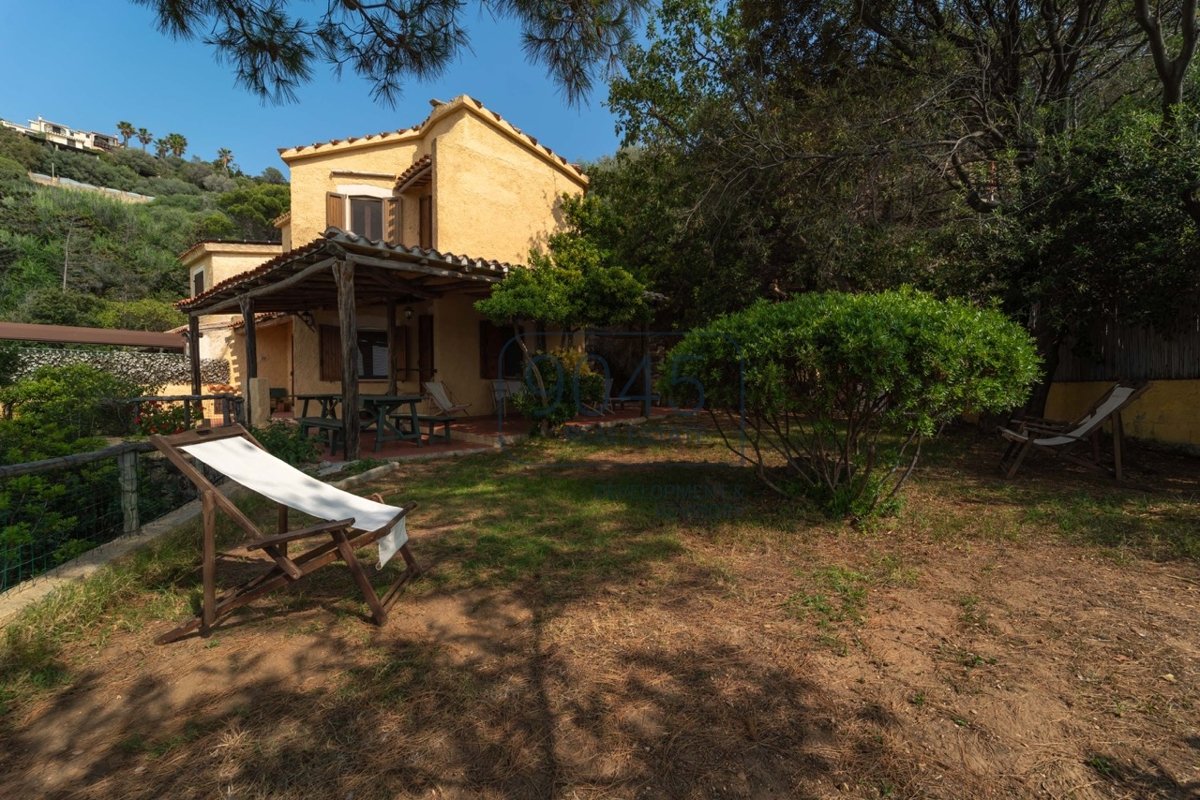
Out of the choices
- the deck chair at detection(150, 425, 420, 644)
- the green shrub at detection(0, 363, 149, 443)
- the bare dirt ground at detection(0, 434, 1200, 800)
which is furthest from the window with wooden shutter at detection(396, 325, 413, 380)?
the bare dirt ground at detection(0, 434, 1200, 800)

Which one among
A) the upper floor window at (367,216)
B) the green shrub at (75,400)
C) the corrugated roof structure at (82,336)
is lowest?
the green shrub at (75,400)

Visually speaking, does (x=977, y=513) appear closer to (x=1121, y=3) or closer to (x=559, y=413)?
(x=559, y=413)

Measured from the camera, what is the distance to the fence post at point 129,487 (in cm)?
352

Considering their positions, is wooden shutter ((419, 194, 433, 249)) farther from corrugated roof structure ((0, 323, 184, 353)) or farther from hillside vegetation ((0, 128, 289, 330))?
hillside vegetation ((0, 128, 289, 330))

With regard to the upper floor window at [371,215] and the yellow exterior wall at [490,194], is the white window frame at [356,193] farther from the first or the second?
the yellow exterior wall at [490,194]

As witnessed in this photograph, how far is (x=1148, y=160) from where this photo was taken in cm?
510

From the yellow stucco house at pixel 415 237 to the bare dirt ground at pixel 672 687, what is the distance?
658 centimetres

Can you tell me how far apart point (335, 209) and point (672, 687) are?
12984 millimetres

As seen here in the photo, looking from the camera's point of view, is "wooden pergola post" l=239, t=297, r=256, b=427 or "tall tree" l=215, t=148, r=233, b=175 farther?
"tall tree" l=215, t=148, r=233, b=175

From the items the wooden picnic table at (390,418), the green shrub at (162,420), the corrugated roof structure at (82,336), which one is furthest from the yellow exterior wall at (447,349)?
the corrugated roof structure at (82,336)

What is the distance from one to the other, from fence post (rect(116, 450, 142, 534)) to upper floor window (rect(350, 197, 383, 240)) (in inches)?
388

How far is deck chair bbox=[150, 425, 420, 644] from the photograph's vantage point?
260cm

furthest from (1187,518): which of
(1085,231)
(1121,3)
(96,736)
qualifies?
(96,736)

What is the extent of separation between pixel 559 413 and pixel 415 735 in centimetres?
653
